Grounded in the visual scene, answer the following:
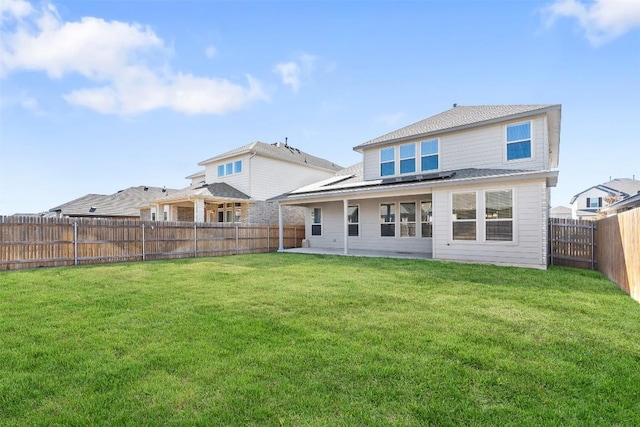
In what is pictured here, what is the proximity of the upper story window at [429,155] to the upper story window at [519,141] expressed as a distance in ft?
8.90

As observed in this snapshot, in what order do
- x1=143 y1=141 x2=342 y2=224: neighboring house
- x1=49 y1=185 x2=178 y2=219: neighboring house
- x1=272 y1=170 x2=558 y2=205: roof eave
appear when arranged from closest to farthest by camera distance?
x1=272 y1=170 x2=558 y2=205: roof eave
x1=143 y1=141 x2=342 y2=224: neighboring house
x1=49 y1=185 x2=178 y2=219: neighboring house

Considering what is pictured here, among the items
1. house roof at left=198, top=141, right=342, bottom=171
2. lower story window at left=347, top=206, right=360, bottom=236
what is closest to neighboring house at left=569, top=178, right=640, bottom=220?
house roof at left=198, top=141, right=342, bottom=171

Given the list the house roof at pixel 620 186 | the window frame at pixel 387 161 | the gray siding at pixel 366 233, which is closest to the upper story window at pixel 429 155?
the window frame at pixel 387 161

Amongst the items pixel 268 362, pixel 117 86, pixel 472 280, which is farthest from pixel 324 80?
pixel 268 362

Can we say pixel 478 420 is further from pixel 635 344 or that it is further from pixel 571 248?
pixel 571 248

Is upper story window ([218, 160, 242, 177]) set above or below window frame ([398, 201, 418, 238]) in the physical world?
above

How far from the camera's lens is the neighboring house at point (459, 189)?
388 inches

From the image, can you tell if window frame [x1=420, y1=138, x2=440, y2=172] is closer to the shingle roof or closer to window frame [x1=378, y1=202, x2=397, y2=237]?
the shingle roof

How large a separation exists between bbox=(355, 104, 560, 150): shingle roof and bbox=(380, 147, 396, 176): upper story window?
20.4 inches

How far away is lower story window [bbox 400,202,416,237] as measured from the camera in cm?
1428

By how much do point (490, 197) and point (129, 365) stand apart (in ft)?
34.6

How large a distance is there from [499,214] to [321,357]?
9.06 meters

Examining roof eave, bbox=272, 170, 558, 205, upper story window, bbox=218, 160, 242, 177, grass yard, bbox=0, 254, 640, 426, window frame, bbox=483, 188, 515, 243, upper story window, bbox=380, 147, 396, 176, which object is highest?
upper story window, bbox=218, 160, 242, 177

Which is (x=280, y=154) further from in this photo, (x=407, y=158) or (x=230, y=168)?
(x=407, y=158)
